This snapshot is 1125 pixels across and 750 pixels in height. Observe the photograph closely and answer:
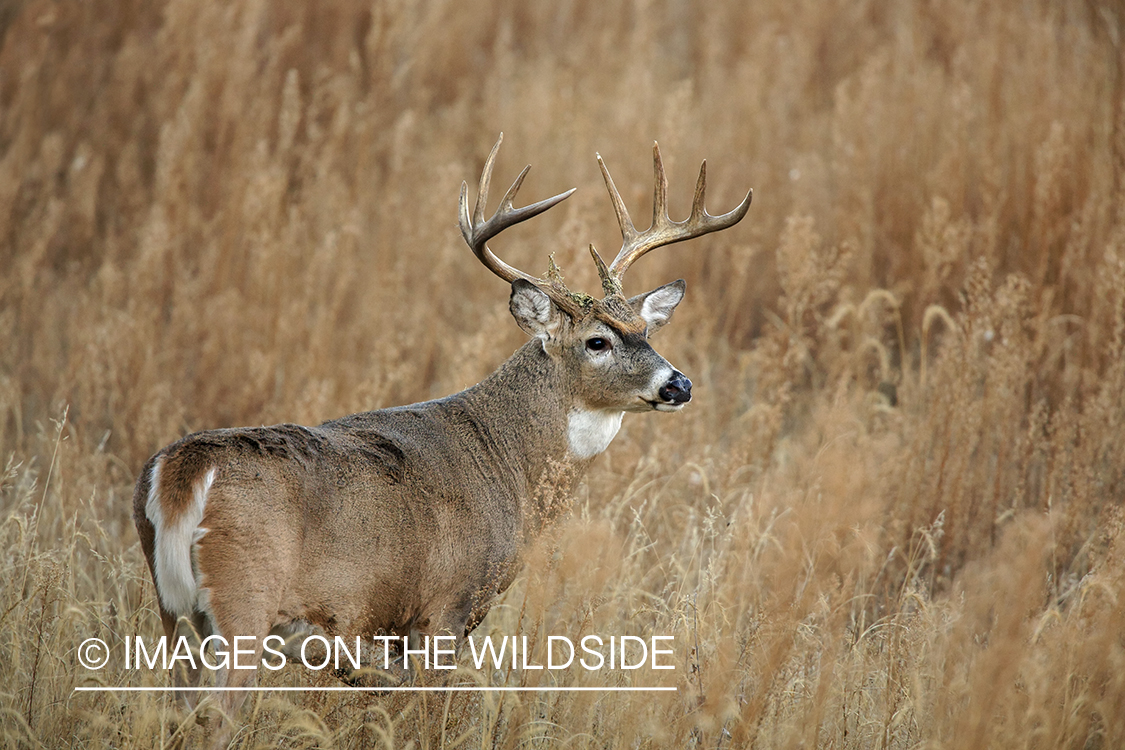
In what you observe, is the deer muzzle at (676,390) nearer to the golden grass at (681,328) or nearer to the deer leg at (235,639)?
the golden grass at (681,328)

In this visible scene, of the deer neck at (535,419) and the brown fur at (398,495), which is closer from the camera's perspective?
the brown fur at (398,495)

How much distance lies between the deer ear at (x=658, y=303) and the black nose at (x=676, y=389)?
1.70ft

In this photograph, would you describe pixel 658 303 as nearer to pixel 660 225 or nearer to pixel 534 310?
pixel 660 225

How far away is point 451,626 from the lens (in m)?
3.31

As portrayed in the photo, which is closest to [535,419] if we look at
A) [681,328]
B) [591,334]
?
[591,334]

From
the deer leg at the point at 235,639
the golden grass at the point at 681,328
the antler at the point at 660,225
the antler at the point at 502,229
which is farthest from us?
the antler at the point at 660,225

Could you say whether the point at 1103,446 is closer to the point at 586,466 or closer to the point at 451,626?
the point at 586,466

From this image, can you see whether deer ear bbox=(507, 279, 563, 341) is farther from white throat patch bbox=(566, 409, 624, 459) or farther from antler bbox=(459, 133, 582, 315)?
white throat patch bbox=(566, 409, 624, 459)

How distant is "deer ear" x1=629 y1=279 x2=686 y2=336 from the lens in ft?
13.7

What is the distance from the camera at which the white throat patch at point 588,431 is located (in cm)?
387

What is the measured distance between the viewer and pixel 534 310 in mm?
3846

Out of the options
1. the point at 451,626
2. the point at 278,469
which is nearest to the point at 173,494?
the point at 278,469

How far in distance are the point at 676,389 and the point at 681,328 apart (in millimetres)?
2148

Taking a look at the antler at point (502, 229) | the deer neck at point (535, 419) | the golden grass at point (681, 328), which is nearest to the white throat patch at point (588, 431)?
the deer neck at point (535, 419)
